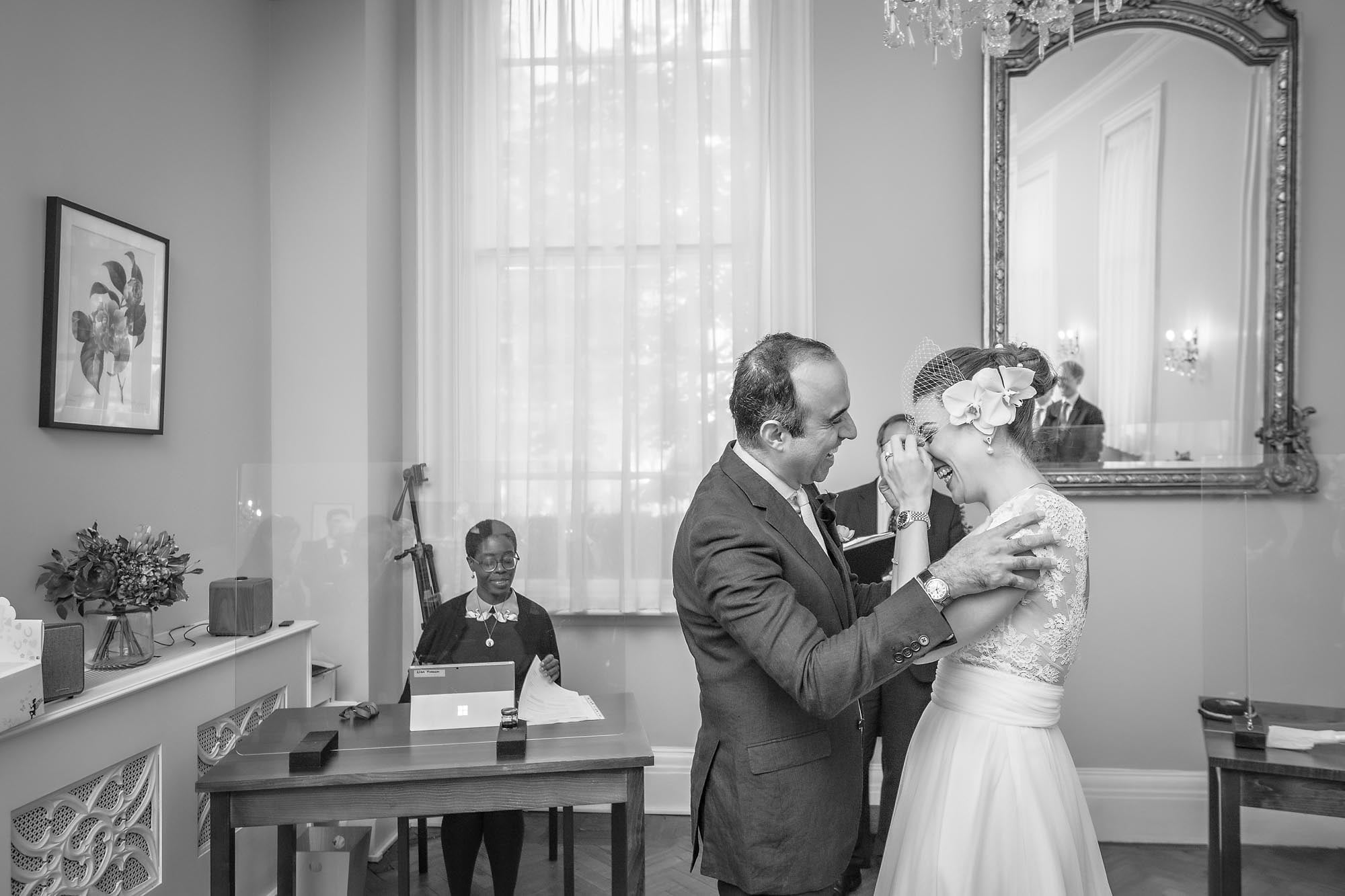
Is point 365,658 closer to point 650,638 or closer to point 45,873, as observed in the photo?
point 45,873

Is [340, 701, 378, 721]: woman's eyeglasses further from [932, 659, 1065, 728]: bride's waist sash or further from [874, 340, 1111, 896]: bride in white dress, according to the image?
[932, 659, 1065, 728]: bride's waist sash

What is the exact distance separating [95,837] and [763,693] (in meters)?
1.85

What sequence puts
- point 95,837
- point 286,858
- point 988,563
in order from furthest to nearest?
point 286,858
point 95,837
point 988,563

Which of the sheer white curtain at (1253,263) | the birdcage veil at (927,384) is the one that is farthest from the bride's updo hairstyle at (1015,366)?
the sheer white curtain at (1253,263)

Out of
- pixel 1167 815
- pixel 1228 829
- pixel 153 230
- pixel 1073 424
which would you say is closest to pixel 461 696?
pixel 1228 829

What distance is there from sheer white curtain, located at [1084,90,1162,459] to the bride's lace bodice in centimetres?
235

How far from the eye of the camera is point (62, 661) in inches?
88.9

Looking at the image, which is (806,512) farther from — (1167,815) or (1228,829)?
(1167,815)

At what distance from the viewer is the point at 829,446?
1700 mm

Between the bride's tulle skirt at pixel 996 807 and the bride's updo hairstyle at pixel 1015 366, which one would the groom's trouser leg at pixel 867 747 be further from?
the bride's updo hairstyle at pixel 1015 366

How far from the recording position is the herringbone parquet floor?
3.29 metres

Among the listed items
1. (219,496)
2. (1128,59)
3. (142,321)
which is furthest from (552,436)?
(1128,59)

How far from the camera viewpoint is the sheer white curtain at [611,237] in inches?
158

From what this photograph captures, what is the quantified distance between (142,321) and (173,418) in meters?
0.38
